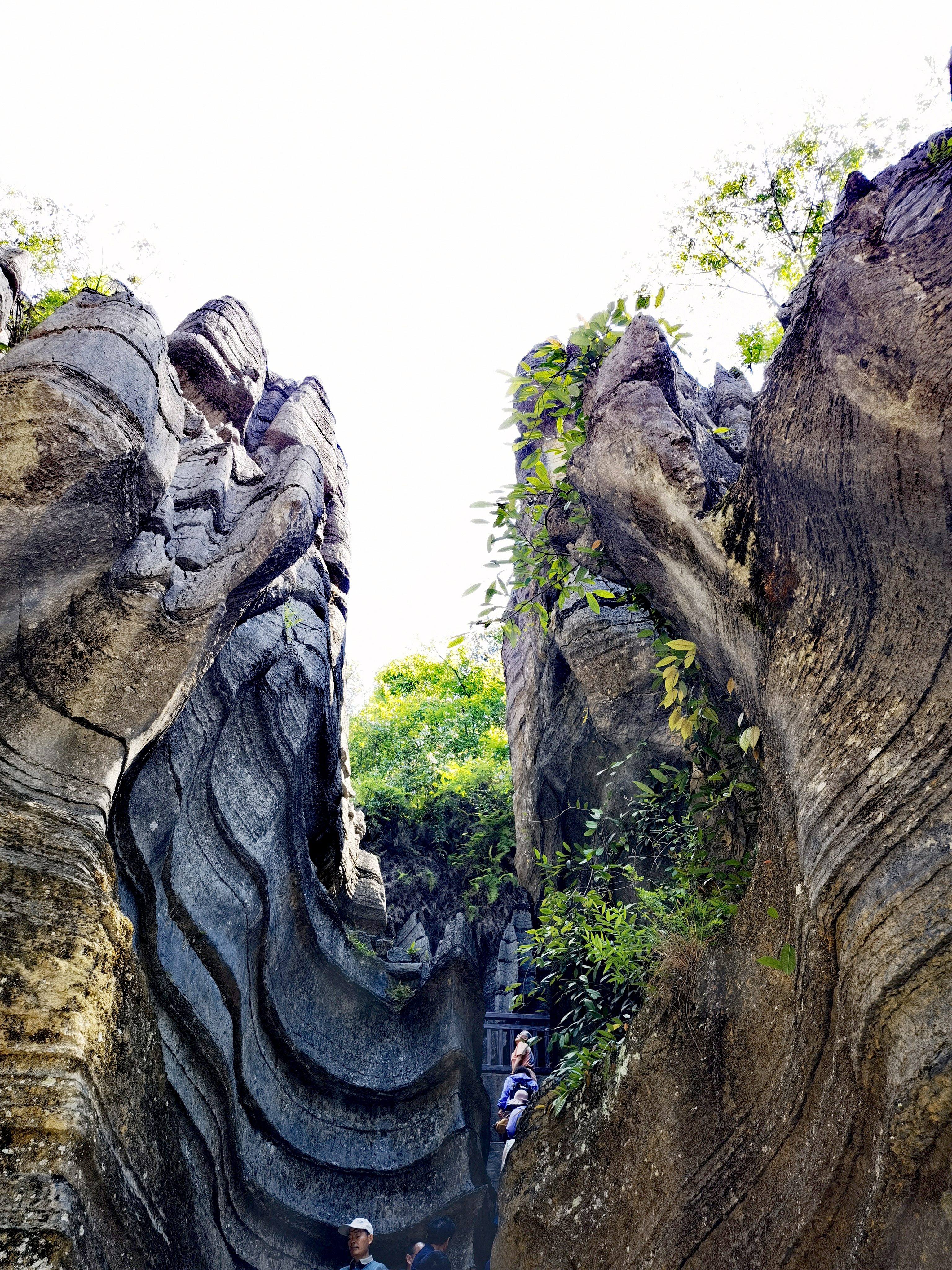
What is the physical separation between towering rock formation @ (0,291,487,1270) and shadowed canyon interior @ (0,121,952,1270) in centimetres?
3

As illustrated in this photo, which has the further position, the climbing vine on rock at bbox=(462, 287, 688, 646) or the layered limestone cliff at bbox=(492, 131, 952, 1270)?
the climbing vine on rock at bbox=(462, 287, 688, 646)

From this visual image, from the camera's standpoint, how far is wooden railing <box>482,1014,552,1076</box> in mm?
9930

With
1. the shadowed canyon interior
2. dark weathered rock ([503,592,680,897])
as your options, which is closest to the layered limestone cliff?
the shadowed canyon interior

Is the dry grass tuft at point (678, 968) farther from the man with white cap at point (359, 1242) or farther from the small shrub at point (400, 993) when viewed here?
the small shrub at point (400, 993)

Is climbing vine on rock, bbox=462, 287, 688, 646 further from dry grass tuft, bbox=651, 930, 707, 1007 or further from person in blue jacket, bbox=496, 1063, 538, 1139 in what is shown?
person in blue jacket, bbox=496, 1063, 538, 1139

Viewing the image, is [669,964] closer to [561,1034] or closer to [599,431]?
[561,1034]

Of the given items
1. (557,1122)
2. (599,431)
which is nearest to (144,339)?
(599,431)

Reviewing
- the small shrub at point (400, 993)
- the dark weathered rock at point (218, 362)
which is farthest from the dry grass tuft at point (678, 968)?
the dark weathered rock at point (218, 362)

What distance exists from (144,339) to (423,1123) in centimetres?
Result: 768

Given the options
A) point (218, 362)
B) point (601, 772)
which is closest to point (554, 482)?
point (601, 772)

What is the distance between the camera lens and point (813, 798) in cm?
411

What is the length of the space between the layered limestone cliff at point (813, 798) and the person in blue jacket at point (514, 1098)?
1.44 m

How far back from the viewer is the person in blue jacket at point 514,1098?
7332 mm

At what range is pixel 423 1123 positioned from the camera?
27.9 feet
